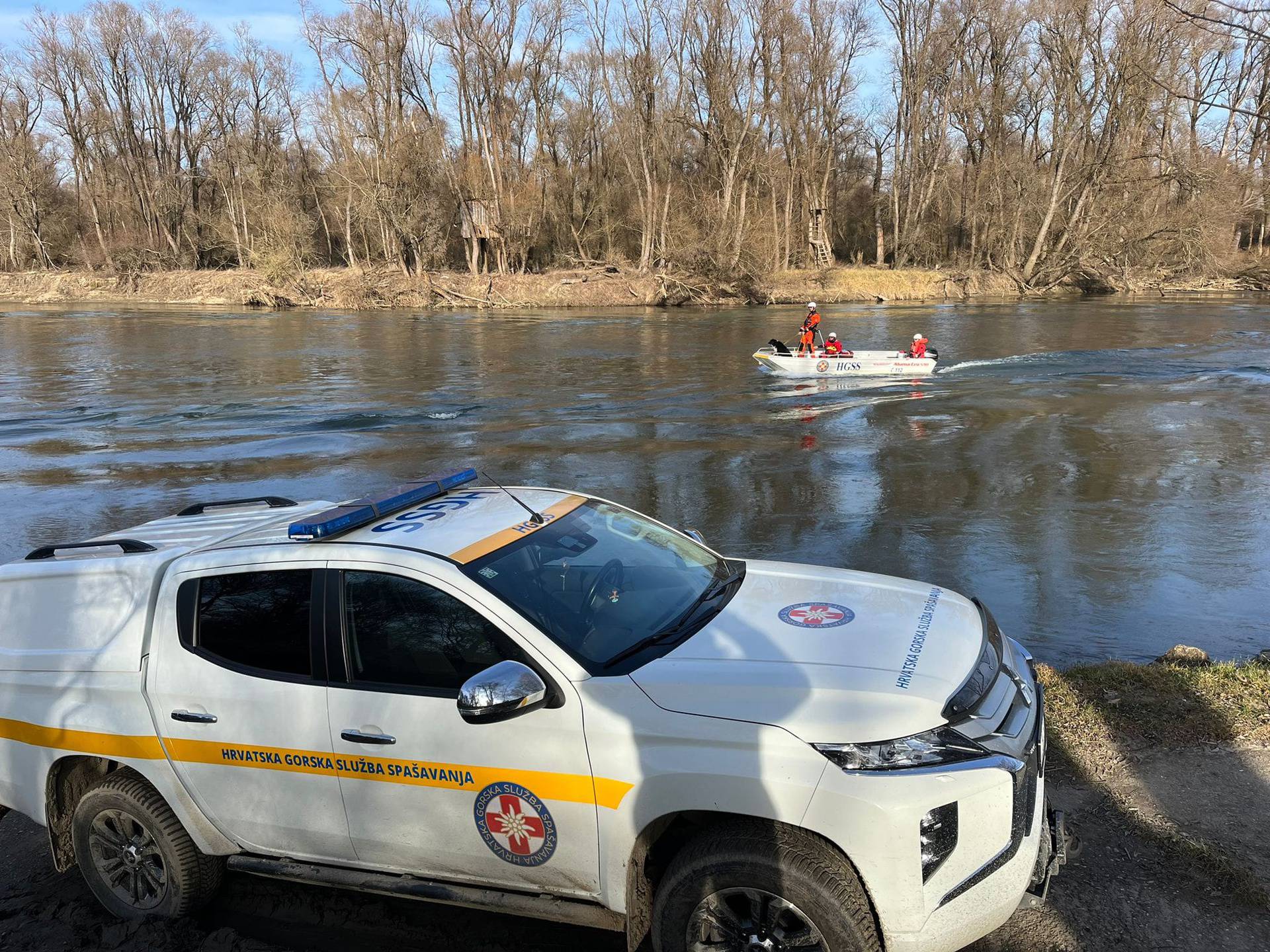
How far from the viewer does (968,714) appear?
305cm

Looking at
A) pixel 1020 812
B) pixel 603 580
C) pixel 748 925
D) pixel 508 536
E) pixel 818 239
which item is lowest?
pixel 748 925

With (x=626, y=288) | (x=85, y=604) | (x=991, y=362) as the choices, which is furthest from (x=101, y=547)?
(x=626, y=288)

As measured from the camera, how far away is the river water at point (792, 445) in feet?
29.6

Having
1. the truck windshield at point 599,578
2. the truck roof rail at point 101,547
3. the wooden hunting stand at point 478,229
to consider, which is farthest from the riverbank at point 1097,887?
the wooden hunting stand at point 478,229

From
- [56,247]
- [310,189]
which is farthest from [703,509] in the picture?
[56,247]

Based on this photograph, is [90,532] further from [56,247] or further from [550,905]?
[56,247]

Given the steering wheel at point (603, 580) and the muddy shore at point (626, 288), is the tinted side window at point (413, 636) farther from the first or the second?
the muddy shore at point (626, 288)

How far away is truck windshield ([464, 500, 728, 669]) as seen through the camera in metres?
3.43

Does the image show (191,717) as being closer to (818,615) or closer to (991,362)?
(818,615)

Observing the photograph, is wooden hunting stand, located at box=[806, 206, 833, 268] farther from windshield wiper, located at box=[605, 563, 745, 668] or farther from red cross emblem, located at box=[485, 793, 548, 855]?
red cross emblem, located at box=[485, 793, 548, 855]

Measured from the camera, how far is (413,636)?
3436 millimetres

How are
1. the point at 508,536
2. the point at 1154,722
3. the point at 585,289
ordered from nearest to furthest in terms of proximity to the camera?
the point at 508,536
the point at 1154,722
the point at 585,289

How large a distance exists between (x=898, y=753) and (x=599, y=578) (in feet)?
4.79

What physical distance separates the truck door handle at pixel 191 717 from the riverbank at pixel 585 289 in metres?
49.9
